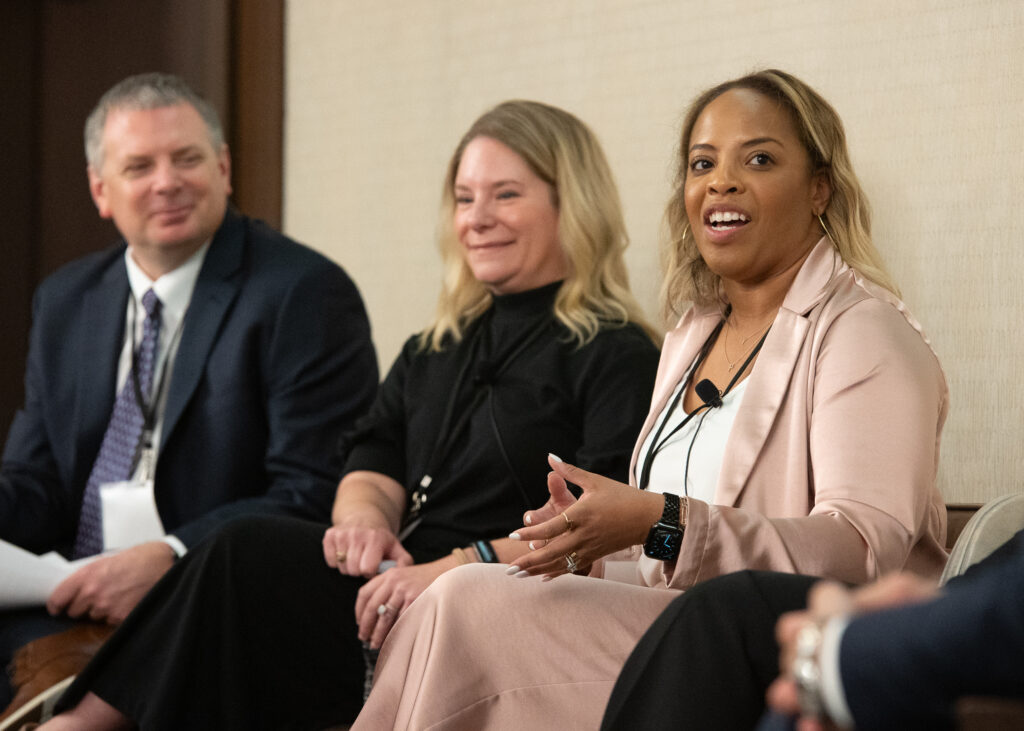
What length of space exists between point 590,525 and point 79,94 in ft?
9.06

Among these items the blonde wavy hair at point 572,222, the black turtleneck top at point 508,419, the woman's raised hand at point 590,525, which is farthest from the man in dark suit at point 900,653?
the blonde wavy hair at point 572,222

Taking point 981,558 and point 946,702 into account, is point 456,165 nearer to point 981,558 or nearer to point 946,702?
point 981,558

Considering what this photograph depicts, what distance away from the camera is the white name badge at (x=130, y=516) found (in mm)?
2604

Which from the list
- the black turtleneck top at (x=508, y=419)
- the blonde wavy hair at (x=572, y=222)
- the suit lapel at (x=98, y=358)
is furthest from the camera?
the suit lapel at (x=98, y=358)

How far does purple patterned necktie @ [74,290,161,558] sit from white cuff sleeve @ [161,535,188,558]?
0.98 ft

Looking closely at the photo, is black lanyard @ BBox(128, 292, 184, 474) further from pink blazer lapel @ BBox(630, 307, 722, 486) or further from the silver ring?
the silver ring

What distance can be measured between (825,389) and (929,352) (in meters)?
0.19

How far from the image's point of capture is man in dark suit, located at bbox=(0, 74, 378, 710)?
2.65m

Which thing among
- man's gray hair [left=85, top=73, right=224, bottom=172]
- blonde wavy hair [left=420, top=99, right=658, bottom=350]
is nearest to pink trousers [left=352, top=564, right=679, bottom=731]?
blonde wavy hair [left=420, top=99, right=658, bottom=350]

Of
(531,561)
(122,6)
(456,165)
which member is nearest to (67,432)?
(456,165)

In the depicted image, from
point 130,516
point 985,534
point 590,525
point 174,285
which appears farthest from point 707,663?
point 174,285

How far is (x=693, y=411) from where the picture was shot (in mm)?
1919

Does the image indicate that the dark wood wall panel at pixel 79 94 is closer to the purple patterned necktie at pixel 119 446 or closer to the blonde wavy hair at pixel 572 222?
the purple patterned necktie at pixel 119 446

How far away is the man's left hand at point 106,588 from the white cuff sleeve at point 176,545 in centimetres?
8
